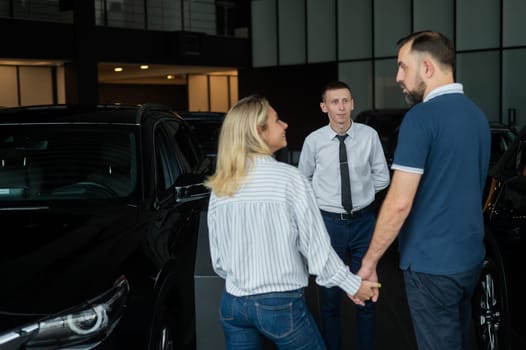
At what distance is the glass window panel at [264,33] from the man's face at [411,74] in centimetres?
2511

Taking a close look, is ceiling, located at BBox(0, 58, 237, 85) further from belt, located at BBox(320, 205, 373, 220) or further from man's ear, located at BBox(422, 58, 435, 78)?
man's ear, located at BBox(422, 58, 435, 78)

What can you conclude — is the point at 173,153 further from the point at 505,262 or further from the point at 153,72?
the point at 153,72

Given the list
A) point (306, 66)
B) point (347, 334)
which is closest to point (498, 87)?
point (306, 66)

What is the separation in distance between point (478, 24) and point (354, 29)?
14.6ft

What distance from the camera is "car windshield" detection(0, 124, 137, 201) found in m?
4.70

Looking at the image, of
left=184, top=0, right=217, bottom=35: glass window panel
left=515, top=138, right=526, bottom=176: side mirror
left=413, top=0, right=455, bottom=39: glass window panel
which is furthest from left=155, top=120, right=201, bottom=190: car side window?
left=184, top=0, right=217, bottom=35: glass window panel

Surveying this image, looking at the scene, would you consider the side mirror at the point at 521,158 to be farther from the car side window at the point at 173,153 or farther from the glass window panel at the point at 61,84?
the glass window panel at the point at 61,84

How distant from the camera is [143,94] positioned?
38938 mm

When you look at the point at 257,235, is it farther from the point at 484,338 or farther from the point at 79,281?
the point at 484,338

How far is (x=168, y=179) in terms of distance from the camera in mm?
5195

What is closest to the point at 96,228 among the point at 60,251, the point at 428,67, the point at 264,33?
the point at 60,251

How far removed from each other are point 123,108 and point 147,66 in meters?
21.6

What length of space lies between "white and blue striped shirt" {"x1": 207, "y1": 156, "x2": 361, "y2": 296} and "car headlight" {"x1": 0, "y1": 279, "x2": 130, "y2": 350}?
603 millimetres

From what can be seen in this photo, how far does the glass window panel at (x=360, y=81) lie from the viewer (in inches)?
1009
